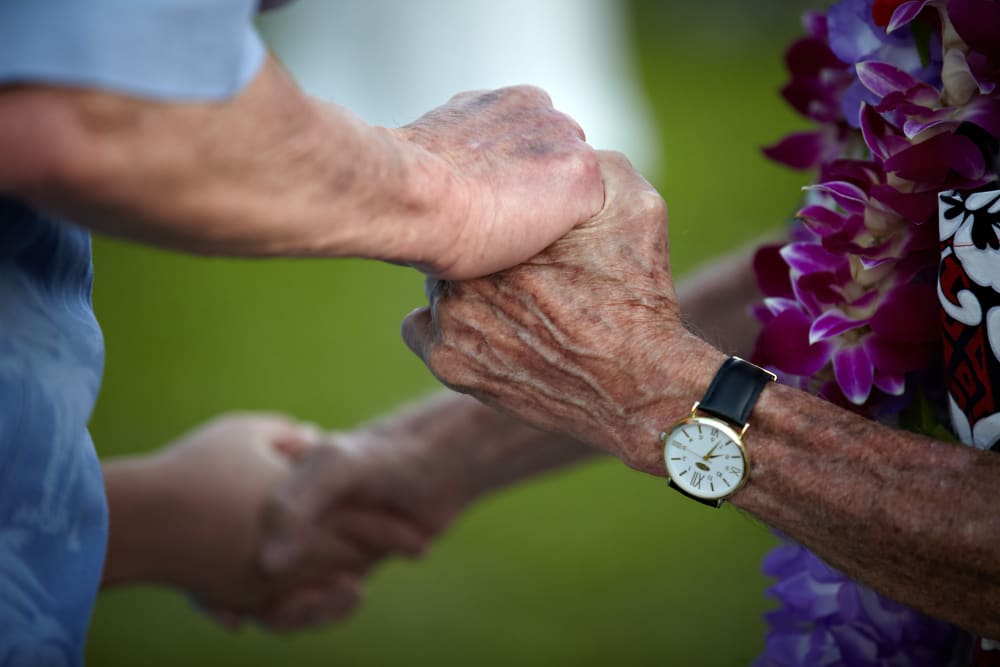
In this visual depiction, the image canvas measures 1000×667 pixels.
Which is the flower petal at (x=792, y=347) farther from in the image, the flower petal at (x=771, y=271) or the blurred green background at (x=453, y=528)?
the blurred green background at (x=453, y=528)

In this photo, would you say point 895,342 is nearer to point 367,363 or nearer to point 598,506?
point 598,506

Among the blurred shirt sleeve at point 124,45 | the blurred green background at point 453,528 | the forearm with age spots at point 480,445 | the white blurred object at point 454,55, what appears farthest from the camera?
the white blurred object at point 454,55

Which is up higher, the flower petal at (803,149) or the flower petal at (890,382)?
the flower petal at (803,149)

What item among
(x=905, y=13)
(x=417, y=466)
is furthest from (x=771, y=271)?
(x=417, y=466)

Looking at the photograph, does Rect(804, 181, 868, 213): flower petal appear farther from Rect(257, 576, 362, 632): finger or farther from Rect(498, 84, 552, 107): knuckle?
Rect(257, 576, 362, 632): finger

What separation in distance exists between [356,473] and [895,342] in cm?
99

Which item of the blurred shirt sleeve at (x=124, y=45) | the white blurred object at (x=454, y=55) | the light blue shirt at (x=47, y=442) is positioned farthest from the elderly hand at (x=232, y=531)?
the white blurred object at (x=454, y=55)

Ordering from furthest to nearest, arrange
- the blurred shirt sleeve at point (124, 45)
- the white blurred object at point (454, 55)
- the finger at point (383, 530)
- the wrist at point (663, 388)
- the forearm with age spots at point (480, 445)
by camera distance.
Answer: the white blurred object at point (454, 55) < the finger at point (383, 530) < the forearm with age spots at point (480, 445) < the wrist at point (663, 388) < the blurred shirt sleeve at point (124, 45)

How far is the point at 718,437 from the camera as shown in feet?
2.85

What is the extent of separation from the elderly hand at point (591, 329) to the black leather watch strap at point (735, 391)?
3 centimetres

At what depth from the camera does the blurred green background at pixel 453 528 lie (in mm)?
2688

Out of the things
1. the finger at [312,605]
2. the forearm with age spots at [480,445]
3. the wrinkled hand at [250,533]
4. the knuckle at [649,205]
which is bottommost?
the finger at [312,605]

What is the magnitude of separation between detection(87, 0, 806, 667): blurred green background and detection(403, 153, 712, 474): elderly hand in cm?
19

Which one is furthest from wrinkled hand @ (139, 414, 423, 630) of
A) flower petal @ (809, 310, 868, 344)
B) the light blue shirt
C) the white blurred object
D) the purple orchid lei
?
the white blurred object
